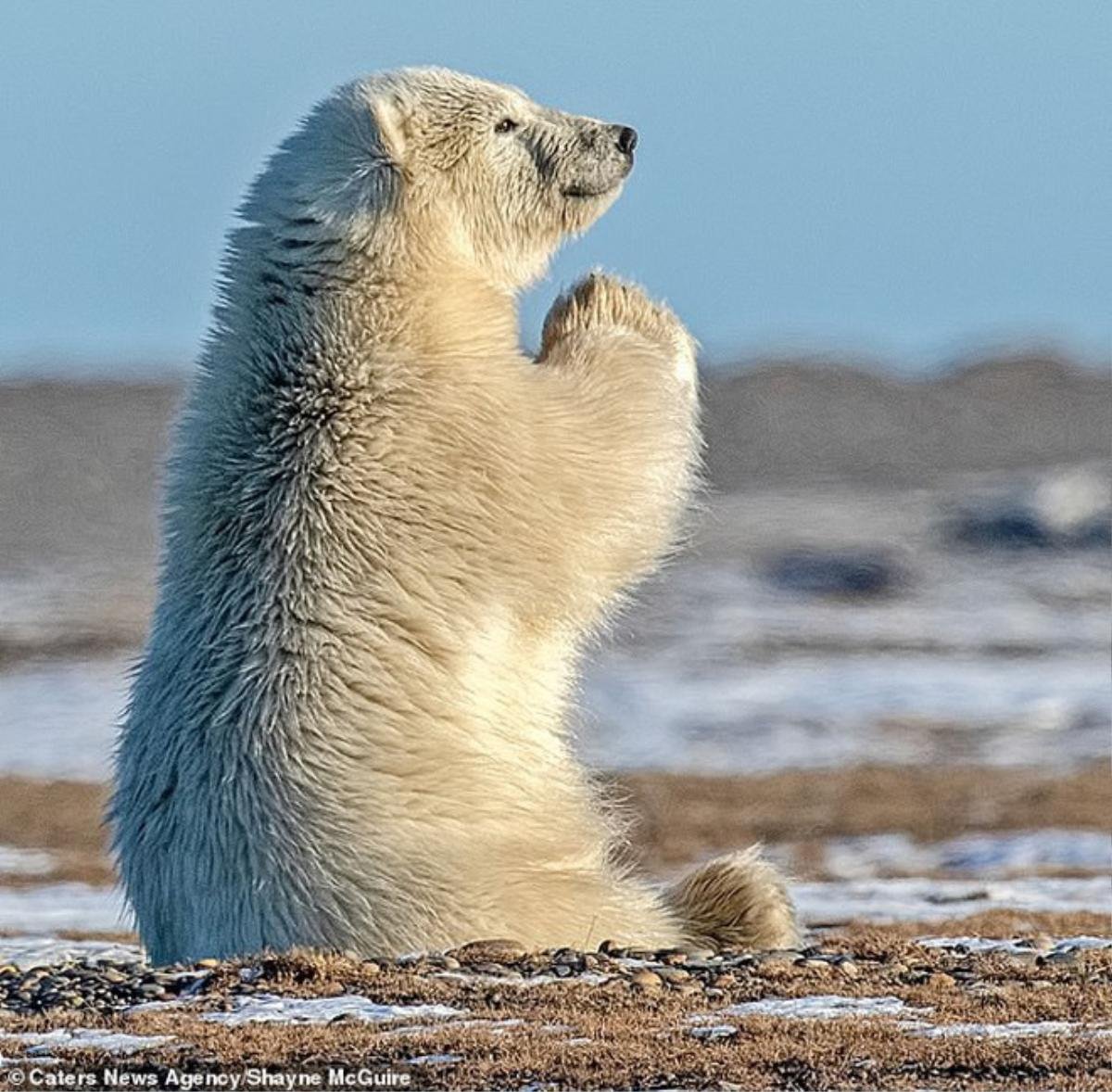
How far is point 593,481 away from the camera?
8414mm

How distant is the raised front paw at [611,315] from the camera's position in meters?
9.19

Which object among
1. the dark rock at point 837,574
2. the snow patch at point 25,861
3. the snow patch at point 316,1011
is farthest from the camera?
the dark rock at point 837,574

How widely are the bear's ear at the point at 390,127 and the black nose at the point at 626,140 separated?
1.02 metres

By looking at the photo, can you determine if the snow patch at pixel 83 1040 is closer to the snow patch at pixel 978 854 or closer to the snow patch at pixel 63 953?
the snow patch at pixel 63 953

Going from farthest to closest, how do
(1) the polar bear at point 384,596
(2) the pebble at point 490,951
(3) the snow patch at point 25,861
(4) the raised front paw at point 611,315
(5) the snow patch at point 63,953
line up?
1. (3) the snow patch at point 25,861
2. (5) the snow patch at point 63,953
3. (4) the raised front paw at point 611,315
4. (1) the polar bear at point 384,596
5. (2) the pebble at point 490,951

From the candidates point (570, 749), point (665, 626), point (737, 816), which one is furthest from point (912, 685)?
point (570, 749)

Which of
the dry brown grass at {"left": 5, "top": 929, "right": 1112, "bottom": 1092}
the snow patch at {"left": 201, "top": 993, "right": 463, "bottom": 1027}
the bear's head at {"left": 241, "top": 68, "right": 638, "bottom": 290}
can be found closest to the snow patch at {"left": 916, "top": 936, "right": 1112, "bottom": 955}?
the dry brown grass at {"left": 5, "top": 929, "right": 1112, "bottom": 1092}

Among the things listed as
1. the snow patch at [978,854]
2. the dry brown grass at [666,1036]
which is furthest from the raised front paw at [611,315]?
the snow patch at [978,854]

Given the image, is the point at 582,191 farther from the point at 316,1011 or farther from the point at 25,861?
the point at 25,861

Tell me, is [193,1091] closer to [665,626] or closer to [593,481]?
[593,481]

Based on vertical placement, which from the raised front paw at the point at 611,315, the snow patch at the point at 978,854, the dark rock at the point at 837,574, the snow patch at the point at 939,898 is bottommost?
the snow patch at the point at 939,898

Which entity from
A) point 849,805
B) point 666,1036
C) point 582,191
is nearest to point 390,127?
point 582,191

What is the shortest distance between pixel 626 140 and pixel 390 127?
4.01ft

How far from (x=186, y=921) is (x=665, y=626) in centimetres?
3765
